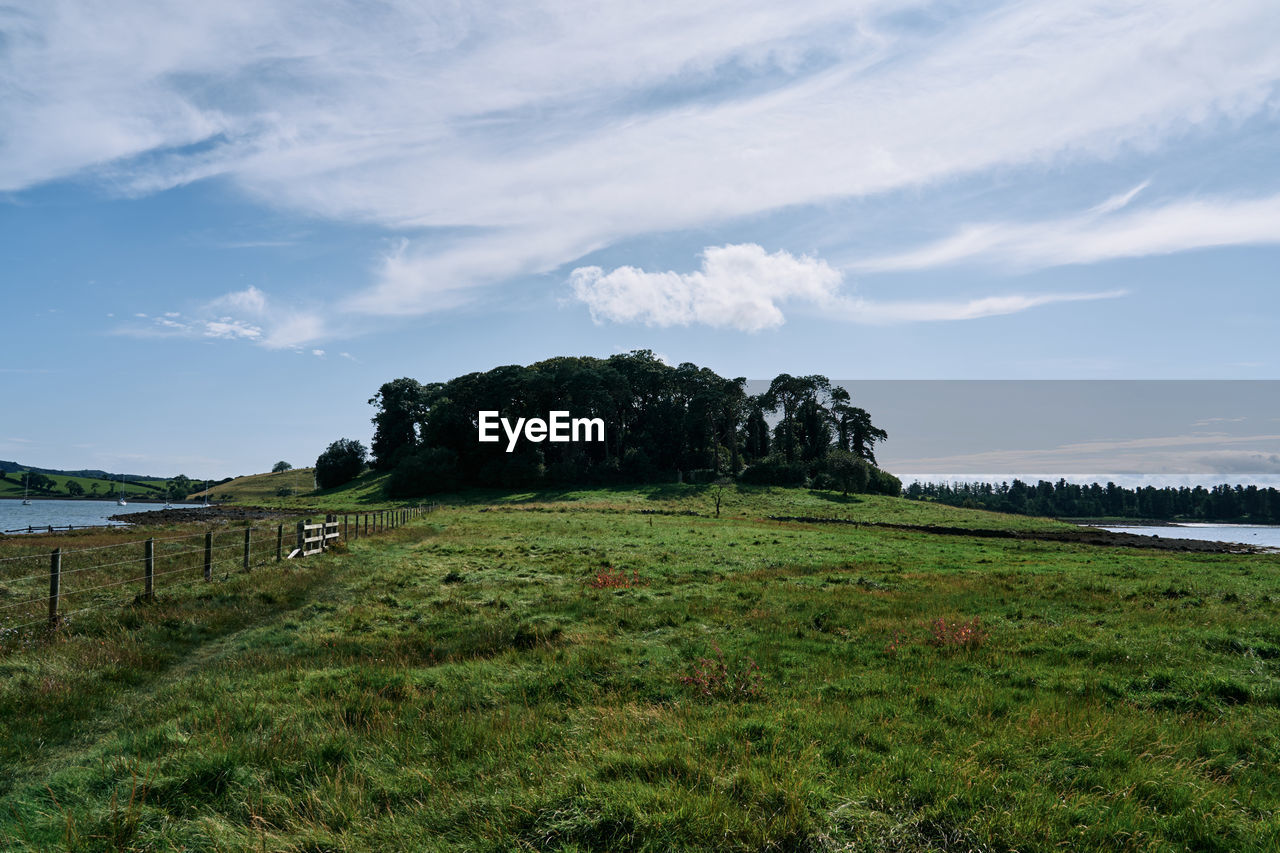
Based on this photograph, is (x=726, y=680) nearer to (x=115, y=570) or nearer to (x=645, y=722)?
(x=645, y=722)

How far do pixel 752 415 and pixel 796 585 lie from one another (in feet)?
297

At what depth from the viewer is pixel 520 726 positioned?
7.49 m

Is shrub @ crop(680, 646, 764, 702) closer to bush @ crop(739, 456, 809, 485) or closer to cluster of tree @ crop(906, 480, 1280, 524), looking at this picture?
bush @ crop(739, 456, 809, 485)

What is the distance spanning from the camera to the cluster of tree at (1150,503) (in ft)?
496

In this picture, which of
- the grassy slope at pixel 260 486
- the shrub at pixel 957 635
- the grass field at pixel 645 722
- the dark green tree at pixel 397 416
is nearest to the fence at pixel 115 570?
the grass field at pixel 645 722

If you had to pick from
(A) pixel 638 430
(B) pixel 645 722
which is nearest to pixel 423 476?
(A) pixel 638 430

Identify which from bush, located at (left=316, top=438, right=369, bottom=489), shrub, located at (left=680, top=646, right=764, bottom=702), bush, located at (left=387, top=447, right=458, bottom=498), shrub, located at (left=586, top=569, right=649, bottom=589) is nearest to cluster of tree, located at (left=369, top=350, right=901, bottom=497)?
bush, located at (left=387, top=447, right=458, bottom=498)

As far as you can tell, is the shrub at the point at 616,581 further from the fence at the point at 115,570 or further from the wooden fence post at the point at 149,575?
the wooden fence post at the point at 149,575

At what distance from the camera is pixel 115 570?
23.0 m

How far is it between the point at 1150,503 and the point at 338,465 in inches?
7600

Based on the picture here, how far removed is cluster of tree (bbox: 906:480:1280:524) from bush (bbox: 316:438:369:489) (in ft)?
418

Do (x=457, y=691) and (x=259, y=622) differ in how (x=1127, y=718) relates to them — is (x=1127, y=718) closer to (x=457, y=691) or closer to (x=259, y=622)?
(x=457, y=691)

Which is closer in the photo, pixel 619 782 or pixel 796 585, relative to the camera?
pixel 619 782

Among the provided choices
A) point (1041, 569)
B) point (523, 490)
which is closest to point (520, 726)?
point (1041, 569)
